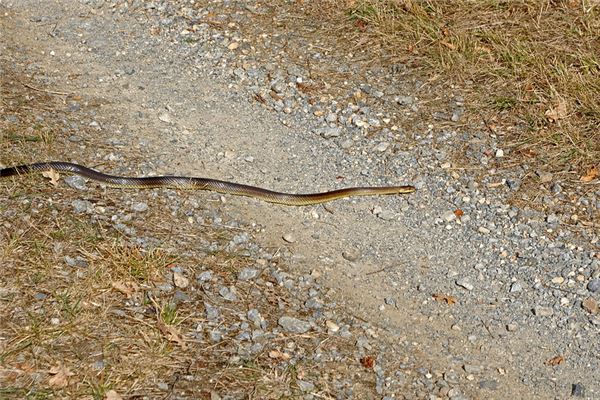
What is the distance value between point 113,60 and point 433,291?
5.00 m

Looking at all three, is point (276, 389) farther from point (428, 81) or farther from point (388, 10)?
point (388, 10)

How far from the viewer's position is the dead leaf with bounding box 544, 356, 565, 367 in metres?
5.63

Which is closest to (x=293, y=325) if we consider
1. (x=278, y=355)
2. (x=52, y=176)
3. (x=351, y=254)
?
(x=278, y=355)

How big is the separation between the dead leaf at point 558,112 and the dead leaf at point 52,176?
4695 millimetres

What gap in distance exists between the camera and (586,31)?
902cm

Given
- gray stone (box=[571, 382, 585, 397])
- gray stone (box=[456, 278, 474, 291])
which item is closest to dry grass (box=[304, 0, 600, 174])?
gray stone (box=[456, 278, 474, 291])

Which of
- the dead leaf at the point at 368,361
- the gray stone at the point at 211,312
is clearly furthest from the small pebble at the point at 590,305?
the gray stone at the point at 211,312

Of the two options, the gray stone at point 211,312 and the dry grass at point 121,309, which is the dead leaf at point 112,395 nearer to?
the dry grass at point 121,309

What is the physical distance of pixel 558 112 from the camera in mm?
8047

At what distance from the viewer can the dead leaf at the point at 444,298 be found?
6.22 meters

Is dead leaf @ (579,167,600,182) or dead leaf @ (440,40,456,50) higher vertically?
dead leaf @ (440,40,456,50)

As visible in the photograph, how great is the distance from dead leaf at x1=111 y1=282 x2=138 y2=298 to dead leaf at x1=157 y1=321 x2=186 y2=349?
403 mm

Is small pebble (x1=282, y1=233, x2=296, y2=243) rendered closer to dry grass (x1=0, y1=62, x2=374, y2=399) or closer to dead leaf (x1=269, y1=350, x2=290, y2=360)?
dry grass (x1=0, y1=62, x2=374, y2=399)

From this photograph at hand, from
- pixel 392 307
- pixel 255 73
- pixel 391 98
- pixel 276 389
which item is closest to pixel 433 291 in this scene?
pixel 392 307
